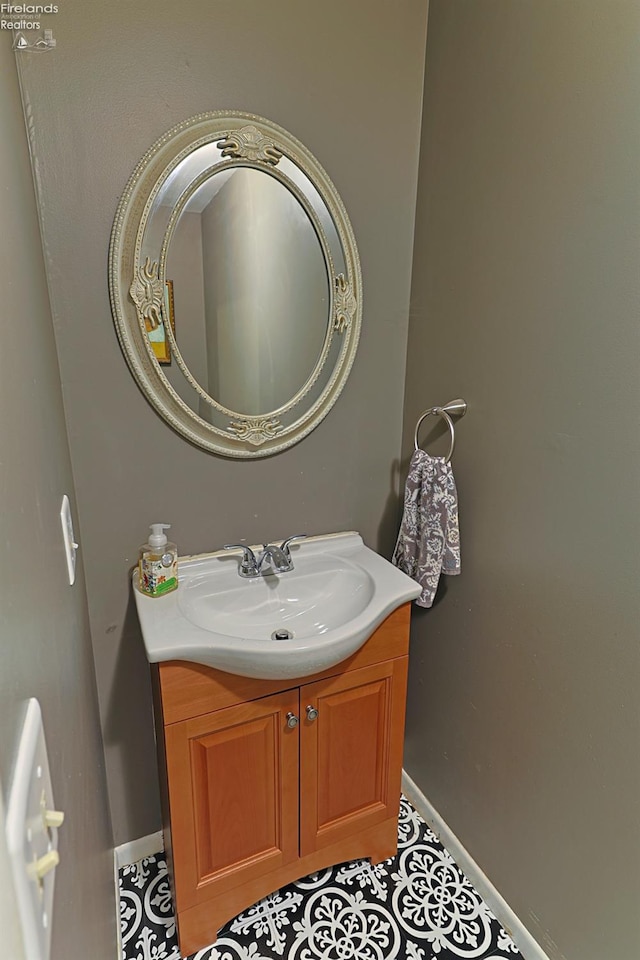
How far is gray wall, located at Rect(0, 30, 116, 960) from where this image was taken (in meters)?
0.46

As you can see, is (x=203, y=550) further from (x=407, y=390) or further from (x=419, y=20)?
(x=419, y=20)

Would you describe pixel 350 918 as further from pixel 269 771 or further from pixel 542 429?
pixel 542 429

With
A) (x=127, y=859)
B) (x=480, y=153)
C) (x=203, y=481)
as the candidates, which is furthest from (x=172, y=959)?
(x=480, y=153)

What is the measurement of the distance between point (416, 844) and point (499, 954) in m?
0.34

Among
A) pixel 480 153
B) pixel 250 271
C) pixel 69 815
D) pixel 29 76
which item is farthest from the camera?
pixel 250 271

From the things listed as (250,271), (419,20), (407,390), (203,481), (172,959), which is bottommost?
(172,959)

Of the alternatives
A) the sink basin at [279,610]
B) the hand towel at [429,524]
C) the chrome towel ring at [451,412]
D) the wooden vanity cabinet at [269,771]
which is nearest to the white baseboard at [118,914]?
the wooden vanity cabinet at [269,771]

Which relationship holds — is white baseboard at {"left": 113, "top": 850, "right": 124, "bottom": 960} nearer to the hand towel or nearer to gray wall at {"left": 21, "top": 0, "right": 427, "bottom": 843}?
gray wall at {"left": 21, "top": 0, "right": 427, "bottom": 843}

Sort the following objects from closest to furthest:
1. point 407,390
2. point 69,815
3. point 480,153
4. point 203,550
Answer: point 69,815 → point 480,153 → point 203,550 → point 407,390

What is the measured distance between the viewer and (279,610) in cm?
143

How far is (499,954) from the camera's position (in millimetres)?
1336

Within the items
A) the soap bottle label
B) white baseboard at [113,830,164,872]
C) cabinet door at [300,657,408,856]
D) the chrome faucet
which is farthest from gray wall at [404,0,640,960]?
white baseboard at [113,830,164,872]

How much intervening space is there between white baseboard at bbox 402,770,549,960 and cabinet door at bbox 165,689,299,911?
508 mm

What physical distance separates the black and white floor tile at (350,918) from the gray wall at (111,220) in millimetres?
219
